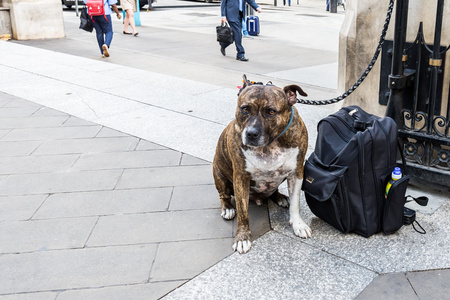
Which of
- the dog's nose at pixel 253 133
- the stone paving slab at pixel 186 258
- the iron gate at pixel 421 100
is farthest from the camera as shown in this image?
the iron gate at pixel 421 100

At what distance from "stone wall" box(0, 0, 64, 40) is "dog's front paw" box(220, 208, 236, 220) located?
1242 centimetres

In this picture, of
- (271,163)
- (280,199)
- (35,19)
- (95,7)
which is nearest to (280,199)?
(280,199)

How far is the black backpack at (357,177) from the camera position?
131 inches

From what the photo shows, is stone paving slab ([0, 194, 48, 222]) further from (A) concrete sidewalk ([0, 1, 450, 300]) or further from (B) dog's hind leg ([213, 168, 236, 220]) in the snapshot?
(B) dog's hind leg ([213, 168, 236, 220])

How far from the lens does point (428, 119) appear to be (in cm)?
407

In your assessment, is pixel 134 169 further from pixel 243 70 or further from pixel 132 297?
pixel 243 70

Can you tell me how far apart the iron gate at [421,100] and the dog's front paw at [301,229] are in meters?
1.24

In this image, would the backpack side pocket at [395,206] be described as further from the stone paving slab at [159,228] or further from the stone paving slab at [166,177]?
the stone paving slab at [166,177]

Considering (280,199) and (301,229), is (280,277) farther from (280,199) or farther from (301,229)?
(280,199)

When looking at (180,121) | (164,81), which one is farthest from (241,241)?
(164,81)

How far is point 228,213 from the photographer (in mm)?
3848

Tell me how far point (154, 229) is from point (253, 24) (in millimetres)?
11754

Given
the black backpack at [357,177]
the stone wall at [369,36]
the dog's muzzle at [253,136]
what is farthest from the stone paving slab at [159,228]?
the stone wall at [369,36]

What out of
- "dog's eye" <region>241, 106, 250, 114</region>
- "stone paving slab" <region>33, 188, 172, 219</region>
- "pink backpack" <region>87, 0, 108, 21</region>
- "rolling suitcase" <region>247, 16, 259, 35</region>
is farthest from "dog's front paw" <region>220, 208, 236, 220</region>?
"rolling suitcase" <region>247, 16, 259, 35</region>
